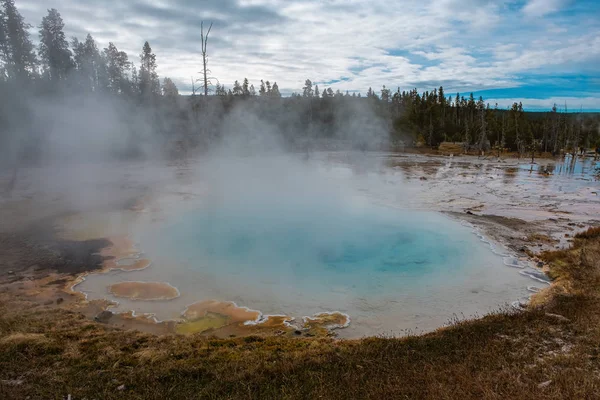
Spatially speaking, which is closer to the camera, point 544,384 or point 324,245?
point 544,384

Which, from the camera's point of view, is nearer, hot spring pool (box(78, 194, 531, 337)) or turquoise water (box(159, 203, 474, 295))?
hot spring pool (box(78, 194, 531, 337))

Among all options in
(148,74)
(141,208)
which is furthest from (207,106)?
(148,74)

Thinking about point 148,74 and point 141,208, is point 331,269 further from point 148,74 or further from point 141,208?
point 148,74

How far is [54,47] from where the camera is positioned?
30938 millimetres

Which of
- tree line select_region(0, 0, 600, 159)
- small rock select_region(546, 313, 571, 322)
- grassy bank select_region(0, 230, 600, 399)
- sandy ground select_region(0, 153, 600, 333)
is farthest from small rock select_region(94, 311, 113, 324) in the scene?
tree line select_region(0, 0, 600, 159)

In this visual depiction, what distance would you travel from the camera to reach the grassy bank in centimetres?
378

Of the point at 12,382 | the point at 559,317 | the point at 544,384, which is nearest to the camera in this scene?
the point at 544,384

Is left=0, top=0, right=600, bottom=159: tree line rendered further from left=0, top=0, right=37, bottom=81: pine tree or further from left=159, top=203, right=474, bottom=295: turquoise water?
left=159, top=203, right=474, bottom=295: turquoise water

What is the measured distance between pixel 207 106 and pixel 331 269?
20446mm

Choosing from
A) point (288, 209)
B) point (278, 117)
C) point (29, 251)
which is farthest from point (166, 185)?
point (278, 117)

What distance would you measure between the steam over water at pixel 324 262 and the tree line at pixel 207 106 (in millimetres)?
12179

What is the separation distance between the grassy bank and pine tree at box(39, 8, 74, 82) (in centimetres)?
3282

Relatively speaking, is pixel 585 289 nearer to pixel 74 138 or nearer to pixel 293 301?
pixel 293 301

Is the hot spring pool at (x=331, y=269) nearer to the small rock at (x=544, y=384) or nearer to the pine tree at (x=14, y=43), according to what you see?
the small rock at (x=544, y=384)
